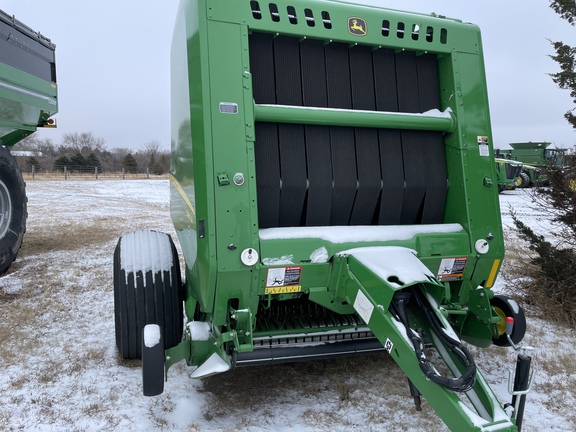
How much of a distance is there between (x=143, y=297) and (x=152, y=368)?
2.84ft

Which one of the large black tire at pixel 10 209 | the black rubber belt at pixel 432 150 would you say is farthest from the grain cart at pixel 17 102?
the black rubber belt at pixel 432 150

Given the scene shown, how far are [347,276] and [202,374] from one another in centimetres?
105

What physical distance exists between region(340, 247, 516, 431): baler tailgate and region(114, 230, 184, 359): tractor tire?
1.38 metres

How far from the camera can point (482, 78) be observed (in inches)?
137

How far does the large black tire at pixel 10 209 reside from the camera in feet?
19.6

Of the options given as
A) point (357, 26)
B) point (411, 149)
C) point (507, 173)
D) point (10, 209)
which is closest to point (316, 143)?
point (411, 149)

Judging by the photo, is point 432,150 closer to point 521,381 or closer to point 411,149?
point 411,149

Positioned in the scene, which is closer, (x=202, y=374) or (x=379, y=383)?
(x=202, y=374)

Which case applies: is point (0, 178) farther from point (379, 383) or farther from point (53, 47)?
point (379, 383)

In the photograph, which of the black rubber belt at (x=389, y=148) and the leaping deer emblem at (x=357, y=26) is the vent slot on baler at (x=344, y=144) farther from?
the leaping deer emblem at (x=357, y=26)

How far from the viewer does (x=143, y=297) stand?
11.5 ft

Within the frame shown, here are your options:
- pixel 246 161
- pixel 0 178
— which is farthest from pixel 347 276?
pixel 0 178

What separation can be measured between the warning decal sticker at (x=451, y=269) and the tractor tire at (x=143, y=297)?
1938 millimetres

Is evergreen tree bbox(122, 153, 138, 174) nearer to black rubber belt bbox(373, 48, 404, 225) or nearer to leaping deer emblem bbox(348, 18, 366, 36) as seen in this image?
black rubber belt bbox(373, 48, 404, 225)
